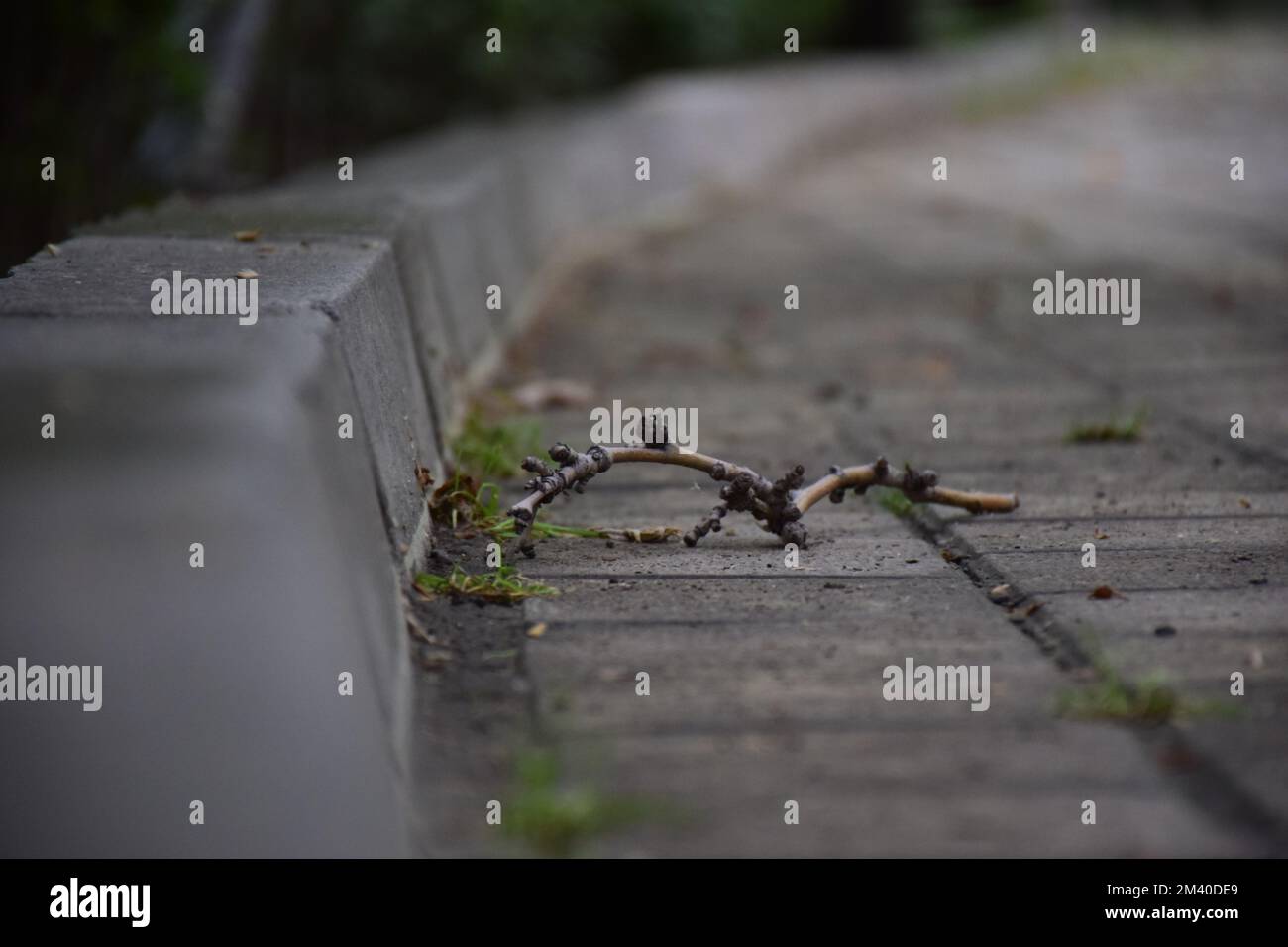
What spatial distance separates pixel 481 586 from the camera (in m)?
2.40

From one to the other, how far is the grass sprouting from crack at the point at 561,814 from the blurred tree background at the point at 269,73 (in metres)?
3.95

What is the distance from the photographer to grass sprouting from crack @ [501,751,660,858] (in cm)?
166

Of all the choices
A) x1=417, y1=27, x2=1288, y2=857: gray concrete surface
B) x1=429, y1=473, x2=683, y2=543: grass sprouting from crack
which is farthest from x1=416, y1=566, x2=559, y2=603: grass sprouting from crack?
x1=429, y1=473, x2=683, y2=543: grass sprouting from crack

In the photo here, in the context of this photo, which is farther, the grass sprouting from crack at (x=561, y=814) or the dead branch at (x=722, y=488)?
the dead branch at (x=722, y=488)

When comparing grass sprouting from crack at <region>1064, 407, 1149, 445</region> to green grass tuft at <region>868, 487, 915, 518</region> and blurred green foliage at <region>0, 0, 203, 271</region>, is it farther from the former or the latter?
blurred green foliage at <region>0, 0, 203, 271</region>

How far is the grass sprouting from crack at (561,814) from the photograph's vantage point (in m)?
1.66

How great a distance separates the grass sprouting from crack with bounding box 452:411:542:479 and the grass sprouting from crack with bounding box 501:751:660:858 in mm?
1402

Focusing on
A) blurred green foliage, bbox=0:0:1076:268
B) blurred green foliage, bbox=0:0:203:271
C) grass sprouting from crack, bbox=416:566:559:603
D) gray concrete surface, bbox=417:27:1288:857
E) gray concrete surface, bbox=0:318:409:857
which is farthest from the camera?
blurred green foliage, bbox=0:0:1076:268

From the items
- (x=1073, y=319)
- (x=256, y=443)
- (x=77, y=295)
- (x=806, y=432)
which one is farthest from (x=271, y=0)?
(x=256, y=443)

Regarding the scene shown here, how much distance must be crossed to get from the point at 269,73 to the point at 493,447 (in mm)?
5977

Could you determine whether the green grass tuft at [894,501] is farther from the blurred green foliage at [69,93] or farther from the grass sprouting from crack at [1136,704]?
the blurred green foliage at [69,93]

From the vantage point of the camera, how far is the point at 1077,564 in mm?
2580

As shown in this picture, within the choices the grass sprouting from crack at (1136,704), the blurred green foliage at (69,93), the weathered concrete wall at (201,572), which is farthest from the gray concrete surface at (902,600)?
the blurred green foliage at (69,93)

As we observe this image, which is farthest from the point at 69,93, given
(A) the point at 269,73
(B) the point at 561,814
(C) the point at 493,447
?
(B) the point at 561,814
